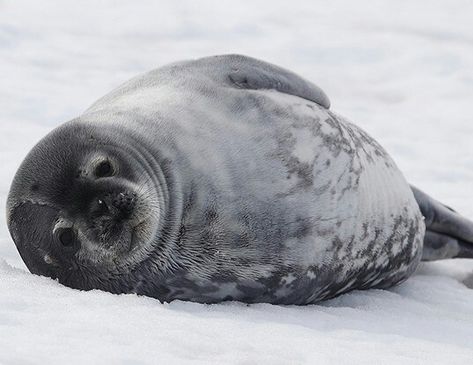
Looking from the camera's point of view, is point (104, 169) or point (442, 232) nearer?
point (104, 169)

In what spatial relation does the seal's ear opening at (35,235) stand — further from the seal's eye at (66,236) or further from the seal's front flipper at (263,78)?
the seal's front flipper at (263,78)

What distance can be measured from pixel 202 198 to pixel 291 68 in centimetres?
459

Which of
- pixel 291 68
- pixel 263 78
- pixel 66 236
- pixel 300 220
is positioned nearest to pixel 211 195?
pixel 300 220

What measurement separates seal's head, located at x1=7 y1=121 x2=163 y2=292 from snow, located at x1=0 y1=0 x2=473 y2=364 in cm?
10

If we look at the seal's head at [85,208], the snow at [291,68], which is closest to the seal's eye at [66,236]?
the seal's head at [85,208]

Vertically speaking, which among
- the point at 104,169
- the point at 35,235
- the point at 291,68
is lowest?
the point at 35,235

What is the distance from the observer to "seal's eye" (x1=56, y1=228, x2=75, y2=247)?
3019 millimetres

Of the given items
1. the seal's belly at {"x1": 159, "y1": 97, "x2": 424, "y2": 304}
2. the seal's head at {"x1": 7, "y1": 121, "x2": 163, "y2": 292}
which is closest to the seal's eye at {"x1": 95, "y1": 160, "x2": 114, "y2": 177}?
the seal's head at {"x1": 7, "y1": 121, "x2": 163, "y2": 292}

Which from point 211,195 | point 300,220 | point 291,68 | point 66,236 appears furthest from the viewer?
A: point 291,68

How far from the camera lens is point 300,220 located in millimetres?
3287

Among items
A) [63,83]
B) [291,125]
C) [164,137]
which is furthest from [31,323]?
[63,83]

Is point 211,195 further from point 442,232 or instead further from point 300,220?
point 442,232

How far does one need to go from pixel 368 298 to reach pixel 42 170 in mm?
1210

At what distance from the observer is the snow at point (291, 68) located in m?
2.58
